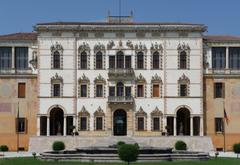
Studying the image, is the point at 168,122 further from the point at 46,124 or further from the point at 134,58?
the point at 46,124

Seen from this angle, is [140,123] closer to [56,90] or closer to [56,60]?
[56,90]

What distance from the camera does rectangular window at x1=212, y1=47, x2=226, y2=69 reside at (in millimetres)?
64750

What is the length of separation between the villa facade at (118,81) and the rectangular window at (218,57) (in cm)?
159

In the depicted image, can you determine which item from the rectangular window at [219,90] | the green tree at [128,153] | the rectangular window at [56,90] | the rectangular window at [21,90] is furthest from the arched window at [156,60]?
the green tree at [128,153]

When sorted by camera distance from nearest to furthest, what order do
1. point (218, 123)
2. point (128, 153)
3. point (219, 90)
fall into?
1. point (128, 153)
2. point (218, 123)
3. point (219, 90)

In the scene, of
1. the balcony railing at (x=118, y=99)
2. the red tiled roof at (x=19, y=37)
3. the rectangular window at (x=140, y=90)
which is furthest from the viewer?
the red tiled roof at (x=19, y=37)

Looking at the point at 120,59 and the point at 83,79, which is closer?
the point at 83,79

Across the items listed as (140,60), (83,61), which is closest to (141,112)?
(140,60)

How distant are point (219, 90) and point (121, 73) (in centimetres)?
941

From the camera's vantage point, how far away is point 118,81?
6338cm

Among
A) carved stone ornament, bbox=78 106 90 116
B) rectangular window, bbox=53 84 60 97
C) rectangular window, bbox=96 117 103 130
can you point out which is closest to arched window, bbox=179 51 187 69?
rectangular window, bbox=96 117 103 130

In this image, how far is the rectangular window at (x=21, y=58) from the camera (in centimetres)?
6450

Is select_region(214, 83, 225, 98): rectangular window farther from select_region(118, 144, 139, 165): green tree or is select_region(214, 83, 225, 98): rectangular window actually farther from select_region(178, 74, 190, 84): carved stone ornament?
select_region(118, 144, 139, 165): green tree

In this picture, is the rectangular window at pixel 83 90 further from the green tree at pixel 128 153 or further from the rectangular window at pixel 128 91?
the green tree at pixel 128 153
